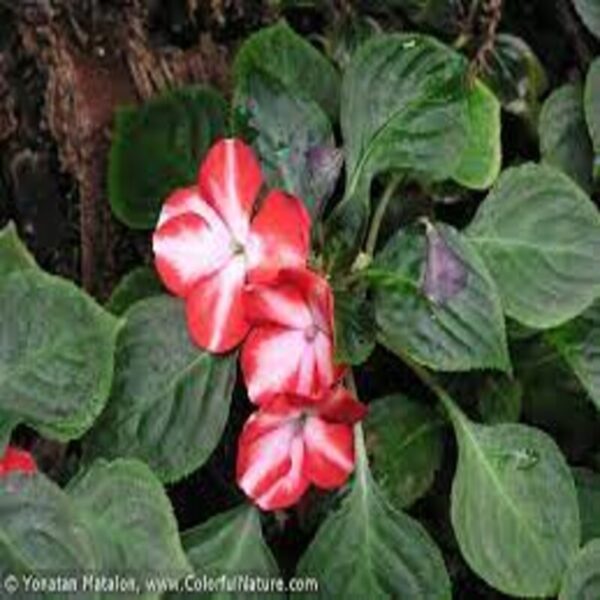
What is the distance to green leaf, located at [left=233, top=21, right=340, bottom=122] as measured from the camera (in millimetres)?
1386

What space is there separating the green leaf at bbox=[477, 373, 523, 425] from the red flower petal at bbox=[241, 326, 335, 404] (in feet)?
0.87

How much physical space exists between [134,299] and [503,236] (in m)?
0.34

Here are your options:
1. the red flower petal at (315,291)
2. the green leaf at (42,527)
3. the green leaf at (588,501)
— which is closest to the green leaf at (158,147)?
the red flower petal at (315,291)

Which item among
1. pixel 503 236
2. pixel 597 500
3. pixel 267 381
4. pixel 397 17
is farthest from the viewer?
pixel 397 17

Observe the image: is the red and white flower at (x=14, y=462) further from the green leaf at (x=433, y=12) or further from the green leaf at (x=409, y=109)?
the green leaf at (x=433, y=12)

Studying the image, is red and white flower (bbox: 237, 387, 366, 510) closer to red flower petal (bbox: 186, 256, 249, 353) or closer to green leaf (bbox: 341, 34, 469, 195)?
red flower petal (bbox: 186, 256, 249, 353)

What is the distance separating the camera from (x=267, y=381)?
1277 mm

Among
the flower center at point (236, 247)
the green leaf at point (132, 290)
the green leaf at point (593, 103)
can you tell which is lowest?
the green leaf at point (132, 290)

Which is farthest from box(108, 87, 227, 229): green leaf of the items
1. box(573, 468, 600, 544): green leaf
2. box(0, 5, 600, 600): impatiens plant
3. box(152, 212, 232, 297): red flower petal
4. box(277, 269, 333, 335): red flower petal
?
box(573, 468, 600, 544): green leaf

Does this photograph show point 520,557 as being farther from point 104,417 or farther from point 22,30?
point 22,30

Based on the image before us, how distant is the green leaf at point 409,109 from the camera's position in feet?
4.44

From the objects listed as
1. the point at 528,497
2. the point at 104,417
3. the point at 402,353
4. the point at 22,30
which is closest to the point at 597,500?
the point at 528,497

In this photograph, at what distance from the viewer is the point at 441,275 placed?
1.28 m

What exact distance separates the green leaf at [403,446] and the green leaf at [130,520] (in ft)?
0.95
